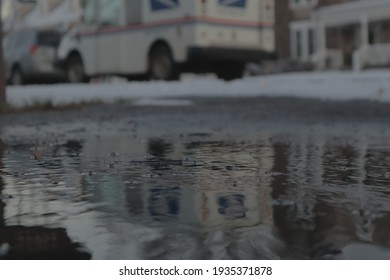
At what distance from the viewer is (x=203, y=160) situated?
17.4ft

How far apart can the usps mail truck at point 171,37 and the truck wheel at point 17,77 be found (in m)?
4.30

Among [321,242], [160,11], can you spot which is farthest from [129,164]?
[160,11]

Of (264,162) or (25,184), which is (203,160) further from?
(25,184)

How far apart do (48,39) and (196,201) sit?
2117 centimetres

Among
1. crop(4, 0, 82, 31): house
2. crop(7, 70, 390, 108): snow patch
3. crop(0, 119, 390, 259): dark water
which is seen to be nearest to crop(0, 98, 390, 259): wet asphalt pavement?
crop(0, 119, 390, 259): dark water

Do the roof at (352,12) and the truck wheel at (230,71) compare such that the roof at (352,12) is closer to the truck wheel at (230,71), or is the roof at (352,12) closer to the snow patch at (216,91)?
the truck wheel at (230,71)

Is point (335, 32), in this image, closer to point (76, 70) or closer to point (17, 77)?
point (76, 70)

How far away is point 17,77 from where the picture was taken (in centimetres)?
2388

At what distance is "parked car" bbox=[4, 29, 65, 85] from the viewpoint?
2314 cm

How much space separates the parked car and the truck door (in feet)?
12.6

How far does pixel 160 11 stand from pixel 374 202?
1436 cm

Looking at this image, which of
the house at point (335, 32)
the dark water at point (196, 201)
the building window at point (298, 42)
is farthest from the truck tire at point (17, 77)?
the dark water at point (196, 201)

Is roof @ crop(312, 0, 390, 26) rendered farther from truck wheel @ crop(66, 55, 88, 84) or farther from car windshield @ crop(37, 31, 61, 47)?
truck wheel @ crop(66, 55, 88, 84)

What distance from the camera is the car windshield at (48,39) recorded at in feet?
76.5
